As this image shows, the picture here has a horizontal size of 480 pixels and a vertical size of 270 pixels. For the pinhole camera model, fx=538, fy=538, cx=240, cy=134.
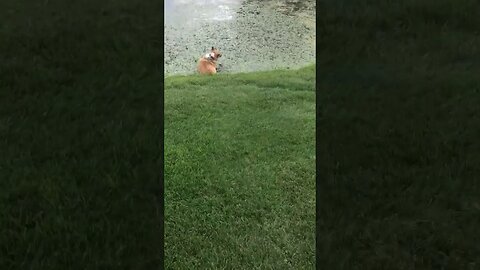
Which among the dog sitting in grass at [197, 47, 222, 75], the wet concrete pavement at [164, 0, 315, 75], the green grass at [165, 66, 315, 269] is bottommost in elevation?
the green grass at [165, 66, 315, 269]

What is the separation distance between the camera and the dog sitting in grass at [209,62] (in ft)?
6.19
